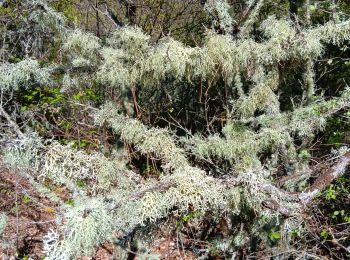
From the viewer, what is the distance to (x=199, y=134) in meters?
2.32

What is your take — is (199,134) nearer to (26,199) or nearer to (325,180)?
(325,180)

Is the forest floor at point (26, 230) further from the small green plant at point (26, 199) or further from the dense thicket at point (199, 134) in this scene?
the dense thicket at point (199, 134)

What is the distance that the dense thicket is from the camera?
4.37 feet

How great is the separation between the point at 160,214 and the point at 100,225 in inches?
9.0

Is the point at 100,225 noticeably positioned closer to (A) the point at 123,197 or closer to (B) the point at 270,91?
(A) the point at 123,197

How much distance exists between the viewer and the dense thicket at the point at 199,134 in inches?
52.4

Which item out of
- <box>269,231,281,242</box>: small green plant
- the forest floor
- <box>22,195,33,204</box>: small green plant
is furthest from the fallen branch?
<box>22,195,33,204</box>: small green plant

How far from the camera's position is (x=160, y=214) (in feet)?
4.30

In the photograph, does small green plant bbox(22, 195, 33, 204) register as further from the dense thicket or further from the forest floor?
the dense thicket

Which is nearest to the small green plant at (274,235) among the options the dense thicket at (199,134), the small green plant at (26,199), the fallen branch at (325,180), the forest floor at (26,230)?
the dense thicket at (199,134)

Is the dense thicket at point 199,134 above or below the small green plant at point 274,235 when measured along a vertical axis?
above

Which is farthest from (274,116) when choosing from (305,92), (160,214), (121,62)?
(160,214)

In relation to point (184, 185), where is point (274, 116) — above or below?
above

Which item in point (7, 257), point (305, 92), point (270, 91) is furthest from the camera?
point (7, 257)
